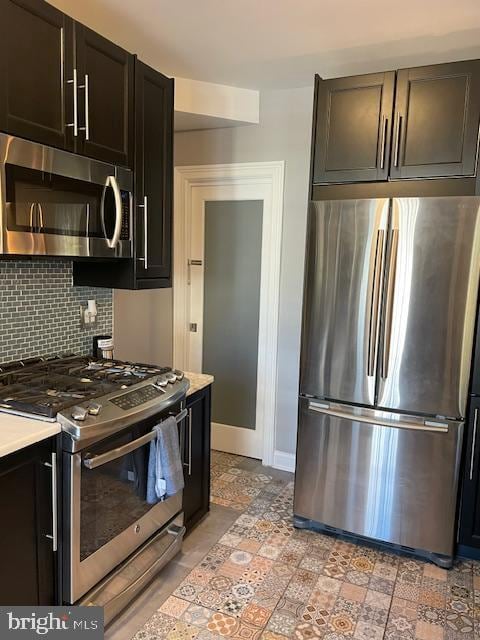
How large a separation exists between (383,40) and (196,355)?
2.46 metres

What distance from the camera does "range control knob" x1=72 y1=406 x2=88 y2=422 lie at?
1648mm

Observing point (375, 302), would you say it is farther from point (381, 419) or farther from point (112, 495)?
point (112, 495)

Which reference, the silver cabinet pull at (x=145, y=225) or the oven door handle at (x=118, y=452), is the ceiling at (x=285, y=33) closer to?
the silver cabinet pull at (x=145, y=225)

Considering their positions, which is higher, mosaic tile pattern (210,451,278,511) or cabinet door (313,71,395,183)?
cabinet door (313,71,395,183)

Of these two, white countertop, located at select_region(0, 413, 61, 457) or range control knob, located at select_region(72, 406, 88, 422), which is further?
range control knob, located at select_region(72, 406, 88, 422)

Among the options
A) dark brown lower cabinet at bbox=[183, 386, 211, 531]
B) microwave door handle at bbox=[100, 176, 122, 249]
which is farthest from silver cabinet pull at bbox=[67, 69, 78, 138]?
dark brown lower cabinet at bbox=[183, 386, 211, 531]

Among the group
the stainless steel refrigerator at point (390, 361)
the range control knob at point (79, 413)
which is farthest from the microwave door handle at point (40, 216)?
the stainless steel refrigerator at point (390, 361)

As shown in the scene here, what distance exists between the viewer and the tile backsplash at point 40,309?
2.14 meters

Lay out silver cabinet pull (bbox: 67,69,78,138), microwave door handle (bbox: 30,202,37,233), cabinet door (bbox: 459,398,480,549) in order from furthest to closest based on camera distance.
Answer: cabinet door (bbox: 459,398,480,549)
silver cabinet pull (bbox: 67,69,78,138)
microwave door handle (bbox: 30,202,37,233)

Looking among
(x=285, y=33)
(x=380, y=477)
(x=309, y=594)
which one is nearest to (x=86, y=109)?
(x=285, y=33)

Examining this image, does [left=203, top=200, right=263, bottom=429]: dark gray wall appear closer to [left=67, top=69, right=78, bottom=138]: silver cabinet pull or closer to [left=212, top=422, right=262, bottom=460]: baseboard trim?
[left=212, top=422, right=262, bottom=460]: baseboard trim

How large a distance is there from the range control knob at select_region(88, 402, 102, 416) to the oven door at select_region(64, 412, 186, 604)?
0.44 ft

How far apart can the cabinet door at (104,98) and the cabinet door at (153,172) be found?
83 mm

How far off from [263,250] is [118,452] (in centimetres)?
198
